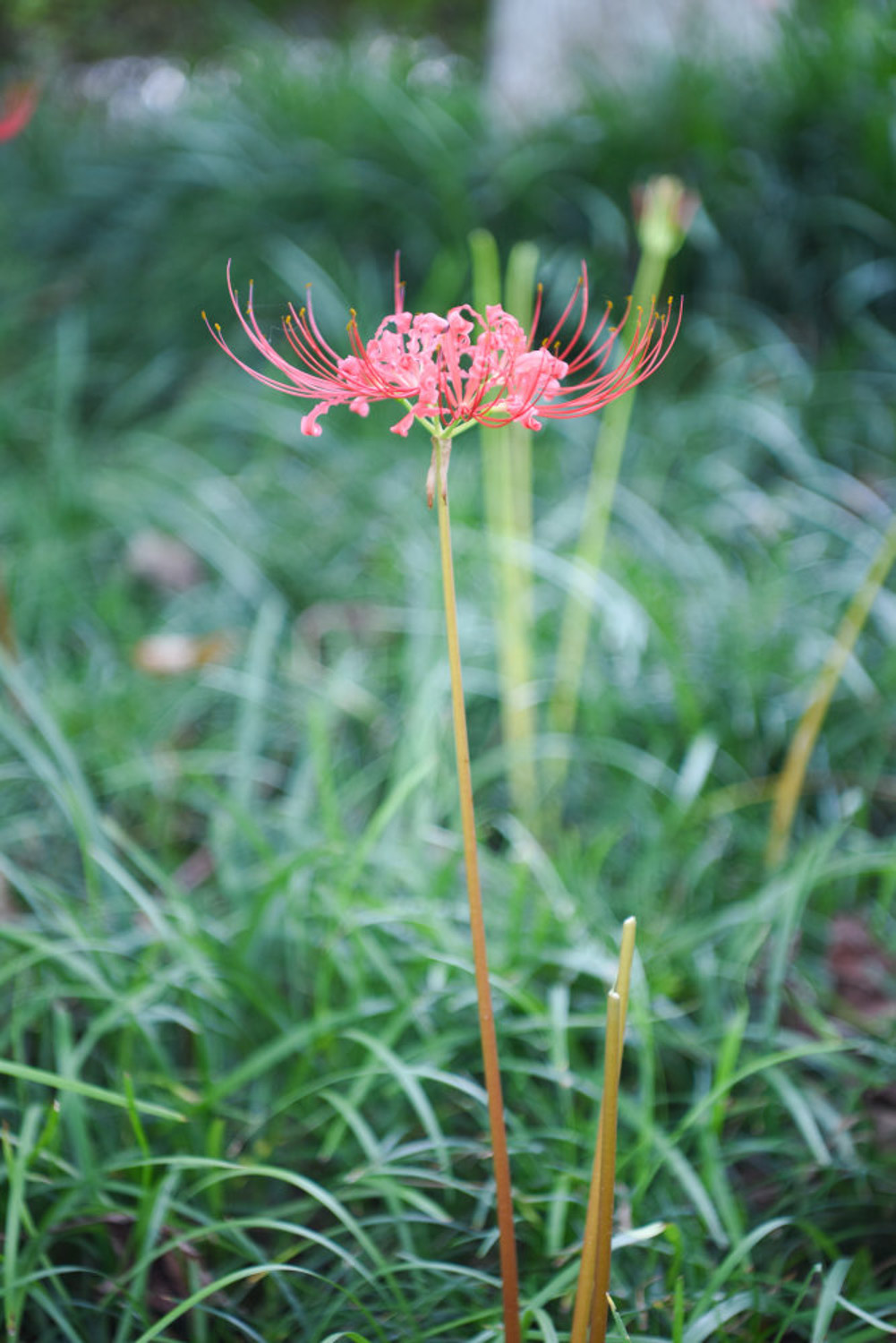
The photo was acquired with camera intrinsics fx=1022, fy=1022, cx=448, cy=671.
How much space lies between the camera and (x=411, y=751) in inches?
64.9

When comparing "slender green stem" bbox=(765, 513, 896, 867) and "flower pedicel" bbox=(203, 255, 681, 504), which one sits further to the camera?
"slender green stem" bbox=(765, 513, 896, 867)

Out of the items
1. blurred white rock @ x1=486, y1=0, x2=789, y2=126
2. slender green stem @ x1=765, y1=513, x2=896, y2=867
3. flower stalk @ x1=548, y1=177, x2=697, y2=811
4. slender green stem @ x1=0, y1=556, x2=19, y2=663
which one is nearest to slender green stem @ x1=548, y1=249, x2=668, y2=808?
flower stalk @ x1=548, y1=177, x2=697, y2=811

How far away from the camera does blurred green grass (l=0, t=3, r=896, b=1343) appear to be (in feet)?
3.70

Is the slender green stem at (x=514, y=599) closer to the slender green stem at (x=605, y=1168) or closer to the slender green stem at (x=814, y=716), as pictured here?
the slender green stem at (x=814, y=716)

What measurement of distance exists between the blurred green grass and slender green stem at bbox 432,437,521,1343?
0.61 ft

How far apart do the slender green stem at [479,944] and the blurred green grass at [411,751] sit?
0.19 meters

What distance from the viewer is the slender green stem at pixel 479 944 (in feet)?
2.41

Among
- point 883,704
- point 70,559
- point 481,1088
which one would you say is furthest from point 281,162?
point 481,1088

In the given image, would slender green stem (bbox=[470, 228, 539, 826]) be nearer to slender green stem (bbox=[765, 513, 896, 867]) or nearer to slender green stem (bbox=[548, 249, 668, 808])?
slender green stem (bbox=[548, 249, 668, 808])

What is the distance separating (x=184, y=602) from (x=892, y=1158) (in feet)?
6.00

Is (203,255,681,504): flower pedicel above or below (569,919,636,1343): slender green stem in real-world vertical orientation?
above

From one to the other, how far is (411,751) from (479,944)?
877mm

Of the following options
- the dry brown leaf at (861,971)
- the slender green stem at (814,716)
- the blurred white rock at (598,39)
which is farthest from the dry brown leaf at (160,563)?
the blurred white rock at (598,39)

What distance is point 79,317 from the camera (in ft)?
11.4
